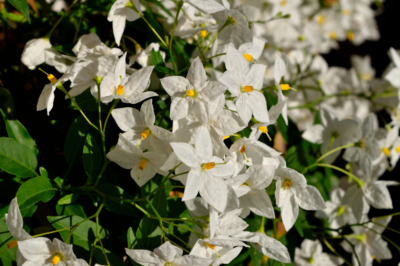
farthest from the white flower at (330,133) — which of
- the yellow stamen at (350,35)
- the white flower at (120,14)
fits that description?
the yellow stamen at (350,35)

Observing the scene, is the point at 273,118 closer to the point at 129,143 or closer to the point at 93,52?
the point at 129,143

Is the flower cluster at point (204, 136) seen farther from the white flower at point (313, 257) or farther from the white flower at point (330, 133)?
the white flower at point (313, 257)

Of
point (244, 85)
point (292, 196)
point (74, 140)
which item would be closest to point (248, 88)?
point (244, 85)

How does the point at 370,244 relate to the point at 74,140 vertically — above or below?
below

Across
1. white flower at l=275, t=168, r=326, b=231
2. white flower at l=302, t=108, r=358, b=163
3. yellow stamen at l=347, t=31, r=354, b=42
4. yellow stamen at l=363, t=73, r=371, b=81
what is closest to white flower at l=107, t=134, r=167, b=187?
white flower at l=275, t=168, r=326, b=231

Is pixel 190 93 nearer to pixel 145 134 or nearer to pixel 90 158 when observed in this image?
pixel 145 134

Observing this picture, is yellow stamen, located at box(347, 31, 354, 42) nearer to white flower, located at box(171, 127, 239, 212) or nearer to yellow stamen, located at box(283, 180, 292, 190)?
yellow stamen, located at box(283, 180, 292, 190)

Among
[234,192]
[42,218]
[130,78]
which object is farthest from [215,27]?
[42,218]
